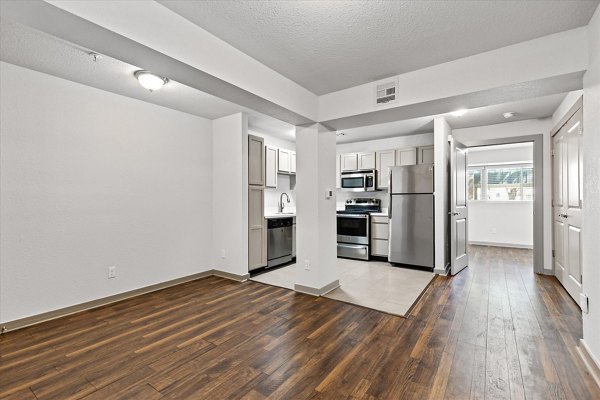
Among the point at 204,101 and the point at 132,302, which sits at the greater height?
the point at 204,101

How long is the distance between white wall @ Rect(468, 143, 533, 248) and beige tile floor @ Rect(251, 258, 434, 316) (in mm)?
3845

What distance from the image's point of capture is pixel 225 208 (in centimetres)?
438

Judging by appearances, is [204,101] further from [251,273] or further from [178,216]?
[251,273]

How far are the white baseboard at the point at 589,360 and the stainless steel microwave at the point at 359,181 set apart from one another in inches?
155

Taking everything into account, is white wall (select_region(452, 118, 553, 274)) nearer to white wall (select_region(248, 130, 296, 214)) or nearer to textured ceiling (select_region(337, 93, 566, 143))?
textured ceiling (select_region(337, 93, 566, 143))

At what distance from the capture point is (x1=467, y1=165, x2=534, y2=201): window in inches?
272

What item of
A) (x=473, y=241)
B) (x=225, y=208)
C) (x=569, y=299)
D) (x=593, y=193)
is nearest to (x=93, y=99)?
(x=225, y=208)

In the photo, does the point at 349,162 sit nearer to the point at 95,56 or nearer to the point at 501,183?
the point at 501,183

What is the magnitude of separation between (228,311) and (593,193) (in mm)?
3351

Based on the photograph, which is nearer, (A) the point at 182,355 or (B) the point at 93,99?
(A) the point at 182,355

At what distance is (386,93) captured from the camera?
9.46 feet

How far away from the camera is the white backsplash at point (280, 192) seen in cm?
560

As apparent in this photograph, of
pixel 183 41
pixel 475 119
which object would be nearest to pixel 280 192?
pixel 475 119

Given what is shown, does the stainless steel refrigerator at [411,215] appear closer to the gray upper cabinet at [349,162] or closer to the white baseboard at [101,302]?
the gray upper cabinet at [349,162]
